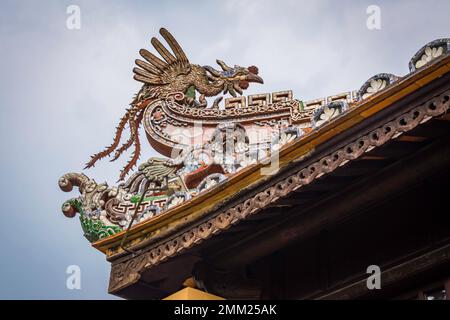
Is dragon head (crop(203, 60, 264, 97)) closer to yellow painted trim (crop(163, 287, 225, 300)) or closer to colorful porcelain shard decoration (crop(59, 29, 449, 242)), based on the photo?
colorful porcelain shard decoration (crop(59, 29, 449, 242))

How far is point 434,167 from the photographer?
26.2 ft

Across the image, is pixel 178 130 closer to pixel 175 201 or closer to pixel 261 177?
pixel 175 201

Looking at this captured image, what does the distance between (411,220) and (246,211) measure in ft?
4.76

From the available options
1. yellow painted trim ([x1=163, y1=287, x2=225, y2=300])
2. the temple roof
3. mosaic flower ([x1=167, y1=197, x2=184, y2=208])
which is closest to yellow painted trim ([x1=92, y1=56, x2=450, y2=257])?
the temple roof

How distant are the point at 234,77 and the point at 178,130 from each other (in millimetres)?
1264

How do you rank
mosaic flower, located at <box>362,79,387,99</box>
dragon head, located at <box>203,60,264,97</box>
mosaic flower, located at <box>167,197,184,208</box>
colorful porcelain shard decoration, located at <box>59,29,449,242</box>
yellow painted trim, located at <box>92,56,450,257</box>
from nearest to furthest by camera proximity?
1. yellow painted trim, located at <box>92,56,450,257</box>
2. mosaic flower, located at <box>362,79,387,99</box>
3. mosaic flower, located at <box>167,197,184,208</box>
4. colorful porcelain shard decoration, located at <box>59,29,449,242</box>
5. dragon head, located at <box>203,60,264,97</box>

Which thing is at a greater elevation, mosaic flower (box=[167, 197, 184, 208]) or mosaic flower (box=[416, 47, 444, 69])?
mosaic flower (box=[416, 47, 444, 69])

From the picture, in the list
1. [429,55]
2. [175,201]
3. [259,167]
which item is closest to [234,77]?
[175,201]

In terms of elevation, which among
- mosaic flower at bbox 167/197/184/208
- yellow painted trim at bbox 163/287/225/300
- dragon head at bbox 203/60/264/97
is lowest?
yellow painted trim at bbox 163/287/225/300

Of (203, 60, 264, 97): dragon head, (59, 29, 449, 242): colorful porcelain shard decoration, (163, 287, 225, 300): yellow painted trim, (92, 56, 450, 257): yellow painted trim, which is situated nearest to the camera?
(92, 56, 450, 257): yellow painted trim

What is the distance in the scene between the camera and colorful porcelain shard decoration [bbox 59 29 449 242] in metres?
10.7

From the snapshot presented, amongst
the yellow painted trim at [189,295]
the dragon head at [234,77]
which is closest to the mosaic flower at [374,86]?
the yellow painted trim at [189,295]
